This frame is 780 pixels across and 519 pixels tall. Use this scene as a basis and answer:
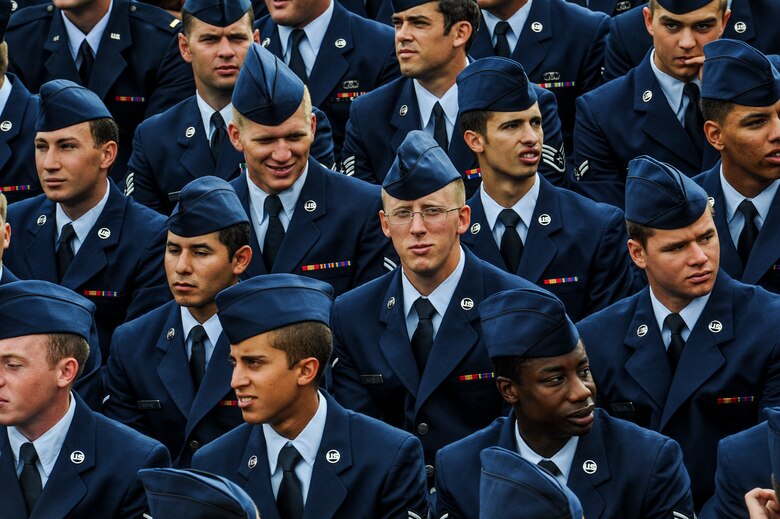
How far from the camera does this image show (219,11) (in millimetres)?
9625

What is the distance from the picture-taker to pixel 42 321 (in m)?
7.39

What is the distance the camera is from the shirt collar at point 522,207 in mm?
8594

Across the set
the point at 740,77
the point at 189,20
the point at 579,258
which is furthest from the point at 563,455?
the point at 189,20

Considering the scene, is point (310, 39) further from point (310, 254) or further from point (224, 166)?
point (310, 254)

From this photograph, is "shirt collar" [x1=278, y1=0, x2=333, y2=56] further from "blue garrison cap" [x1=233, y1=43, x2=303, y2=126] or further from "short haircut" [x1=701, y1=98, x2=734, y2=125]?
"short haircut" [x1=701, y1=98, x2=734, y2=125]

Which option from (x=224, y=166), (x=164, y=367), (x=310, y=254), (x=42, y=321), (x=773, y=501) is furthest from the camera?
(x=224, y=166)

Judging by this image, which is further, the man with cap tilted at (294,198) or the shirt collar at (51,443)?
the man with cap tilted at (294,198)

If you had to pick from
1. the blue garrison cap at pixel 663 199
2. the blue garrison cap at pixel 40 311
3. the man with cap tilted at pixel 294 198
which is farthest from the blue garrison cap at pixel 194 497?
the man with cap tilted at pixel 294 198

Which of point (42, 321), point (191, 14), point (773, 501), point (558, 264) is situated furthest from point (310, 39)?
point (773, 501)

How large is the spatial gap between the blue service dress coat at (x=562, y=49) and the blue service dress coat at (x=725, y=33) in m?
0.11

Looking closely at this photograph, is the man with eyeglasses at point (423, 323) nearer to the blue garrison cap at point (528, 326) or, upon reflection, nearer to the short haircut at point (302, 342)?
the blue garrison cap at point (528, 326)

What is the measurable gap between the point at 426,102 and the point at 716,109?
1.64 m

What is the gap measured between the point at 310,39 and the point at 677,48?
213 cm

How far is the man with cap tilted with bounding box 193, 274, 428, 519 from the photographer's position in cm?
707
